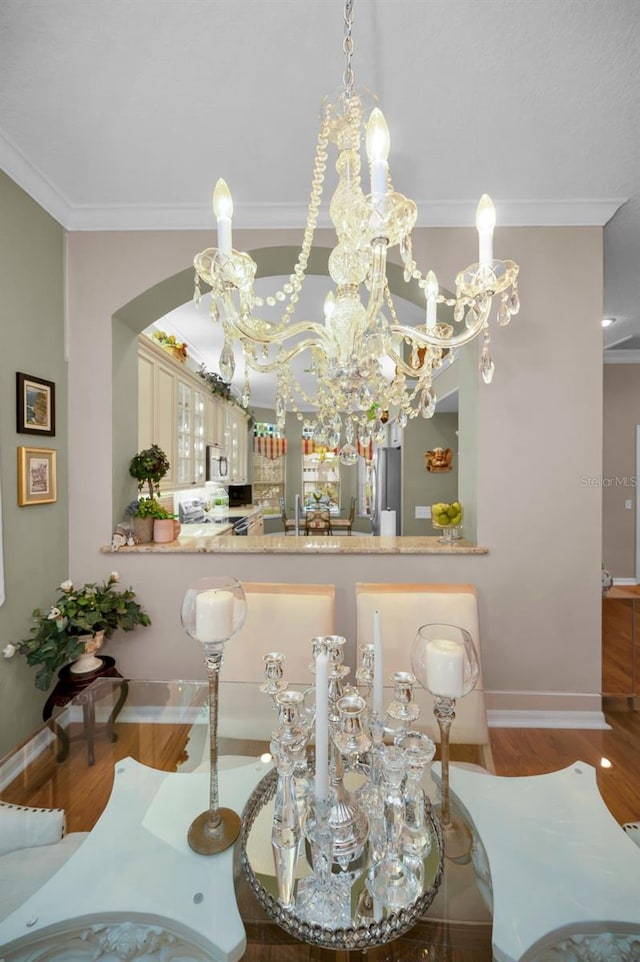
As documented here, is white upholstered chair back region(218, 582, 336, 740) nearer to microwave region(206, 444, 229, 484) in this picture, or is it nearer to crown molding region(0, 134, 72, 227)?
crown molding region(0, 134, 72, 227)

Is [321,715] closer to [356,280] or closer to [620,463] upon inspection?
[356,280]

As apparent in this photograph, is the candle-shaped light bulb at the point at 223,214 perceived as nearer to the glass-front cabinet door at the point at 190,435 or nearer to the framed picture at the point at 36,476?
the framed picture at the point at 36,476

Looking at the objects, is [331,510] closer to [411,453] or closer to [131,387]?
[411,453]

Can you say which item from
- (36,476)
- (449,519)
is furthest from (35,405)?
(449,519)

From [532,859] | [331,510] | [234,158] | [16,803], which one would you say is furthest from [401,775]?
[331,510]

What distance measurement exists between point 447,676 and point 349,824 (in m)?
0.35

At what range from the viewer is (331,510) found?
8.38m

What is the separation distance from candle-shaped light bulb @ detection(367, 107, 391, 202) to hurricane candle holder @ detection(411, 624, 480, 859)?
3.18 ft

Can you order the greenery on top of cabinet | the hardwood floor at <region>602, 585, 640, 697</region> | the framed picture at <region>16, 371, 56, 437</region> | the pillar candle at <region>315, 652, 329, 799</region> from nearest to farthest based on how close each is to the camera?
the pillar candle at <region>315, 652, 329, 799</region> → the framed picture at <region>16, 371, 56, 437</region> → the hardwood floor at <region>602, 585, 640, 697</region> → the greenery on top of cabinet

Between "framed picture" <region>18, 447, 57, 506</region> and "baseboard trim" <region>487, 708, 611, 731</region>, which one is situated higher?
"framed picture" <region>18, 447, 57, 506</region>

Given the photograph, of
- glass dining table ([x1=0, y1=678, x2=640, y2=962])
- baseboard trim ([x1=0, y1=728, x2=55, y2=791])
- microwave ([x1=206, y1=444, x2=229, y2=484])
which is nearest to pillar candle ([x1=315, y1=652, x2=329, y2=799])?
glass dining table ([x1=0, y1=678, x2=640, y2=962])

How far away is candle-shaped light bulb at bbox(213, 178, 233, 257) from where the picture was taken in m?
0.97

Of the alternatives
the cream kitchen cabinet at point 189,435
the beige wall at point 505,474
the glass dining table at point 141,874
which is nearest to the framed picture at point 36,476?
the beige wall at point 505,474

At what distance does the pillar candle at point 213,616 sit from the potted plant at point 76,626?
50.5 inches
